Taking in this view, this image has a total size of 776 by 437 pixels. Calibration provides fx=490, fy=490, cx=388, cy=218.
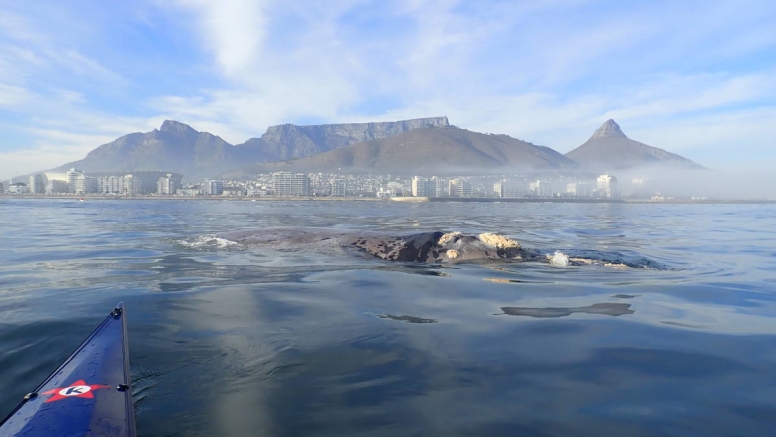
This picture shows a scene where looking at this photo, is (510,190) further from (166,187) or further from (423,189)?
(166,187)

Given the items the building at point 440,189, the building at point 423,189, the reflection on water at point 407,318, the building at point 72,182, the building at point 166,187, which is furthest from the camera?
the building at point 440,189

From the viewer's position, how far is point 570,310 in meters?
7.17

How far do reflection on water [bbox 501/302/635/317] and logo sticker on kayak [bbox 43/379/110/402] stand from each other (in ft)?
17.0

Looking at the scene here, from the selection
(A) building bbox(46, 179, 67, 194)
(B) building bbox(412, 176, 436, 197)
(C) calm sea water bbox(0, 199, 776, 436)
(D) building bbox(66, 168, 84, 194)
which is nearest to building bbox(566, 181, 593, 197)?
(B) building bbox(412, 176, 436, 197)

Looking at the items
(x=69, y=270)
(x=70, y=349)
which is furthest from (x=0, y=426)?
(x=69, y=270)

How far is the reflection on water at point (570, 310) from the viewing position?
6938 millimetres

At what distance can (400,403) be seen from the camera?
414cm

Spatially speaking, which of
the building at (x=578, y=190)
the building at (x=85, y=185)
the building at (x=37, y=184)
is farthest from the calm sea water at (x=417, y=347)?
the building at (x=37, y=184)

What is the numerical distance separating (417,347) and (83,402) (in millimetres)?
3235

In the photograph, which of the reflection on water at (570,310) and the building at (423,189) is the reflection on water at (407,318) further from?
the building at (423,189)

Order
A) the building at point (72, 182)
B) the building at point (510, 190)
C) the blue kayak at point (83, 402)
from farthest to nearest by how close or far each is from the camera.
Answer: the building at point (510, 190)
the building at point (72, 182)
the blue kayak at point (83, 402)

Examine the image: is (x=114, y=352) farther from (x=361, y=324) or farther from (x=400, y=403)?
(x=361, y=324)

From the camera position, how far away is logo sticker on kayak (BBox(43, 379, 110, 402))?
345 cm

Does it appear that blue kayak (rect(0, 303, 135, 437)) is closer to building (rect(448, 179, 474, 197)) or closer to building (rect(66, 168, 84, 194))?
building (rect(448, 179, 474, 197))
